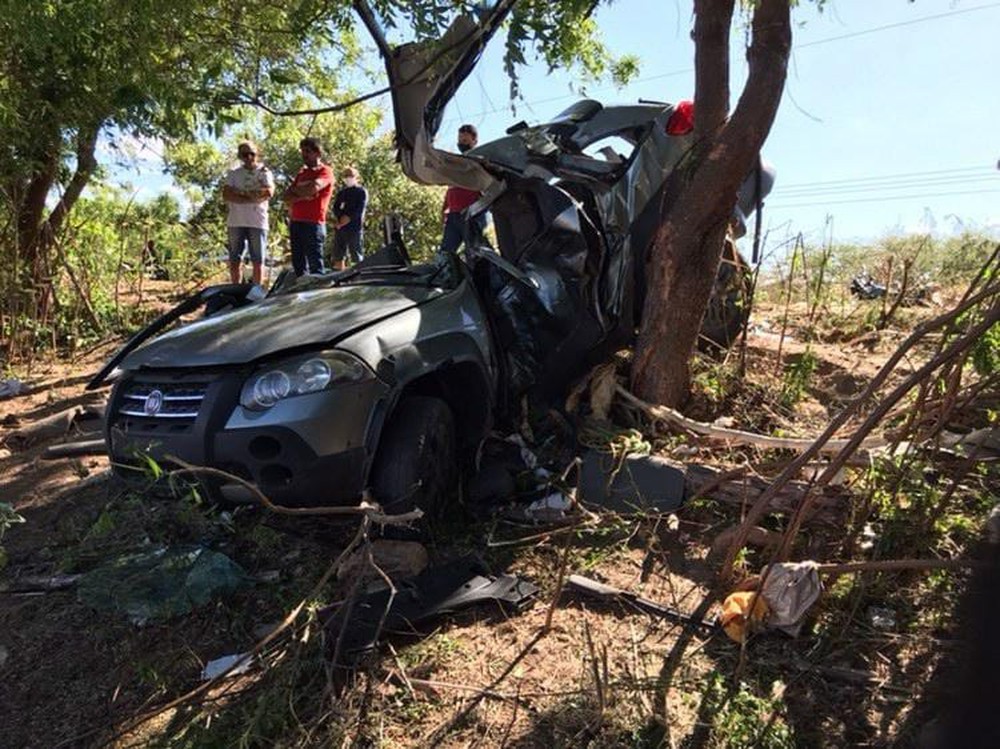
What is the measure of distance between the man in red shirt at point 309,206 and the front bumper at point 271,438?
4.81 meters

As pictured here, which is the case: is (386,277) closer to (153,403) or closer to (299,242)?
(153,403)

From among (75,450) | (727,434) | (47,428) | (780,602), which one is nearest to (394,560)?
(780,602)

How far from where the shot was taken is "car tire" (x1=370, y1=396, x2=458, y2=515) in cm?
337

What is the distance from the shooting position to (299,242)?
8.12 meters

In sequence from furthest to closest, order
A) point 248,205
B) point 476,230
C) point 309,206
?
point 248,205
point 309,206
point 476,230

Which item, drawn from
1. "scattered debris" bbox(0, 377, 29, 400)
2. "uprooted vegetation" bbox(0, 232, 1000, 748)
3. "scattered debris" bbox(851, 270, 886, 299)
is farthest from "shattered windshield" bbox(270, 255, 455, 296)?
"scattered debris" bbox(851, 270, 886, 299)

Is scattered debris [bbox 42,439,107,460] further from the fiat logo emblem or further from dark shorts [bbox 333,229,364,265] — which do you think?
dark shorts [bbox 333,229,364,265]

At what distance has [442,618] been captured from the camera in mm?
3059

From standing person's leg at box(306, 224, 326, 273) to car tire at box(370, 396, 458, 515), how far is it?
4830 mm

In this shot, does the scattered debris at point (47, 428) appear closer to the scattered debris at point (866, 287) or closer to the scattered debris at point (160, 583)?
the scattered debris at point (160, 583)

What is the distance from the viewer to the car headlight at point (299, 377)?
3141 mm

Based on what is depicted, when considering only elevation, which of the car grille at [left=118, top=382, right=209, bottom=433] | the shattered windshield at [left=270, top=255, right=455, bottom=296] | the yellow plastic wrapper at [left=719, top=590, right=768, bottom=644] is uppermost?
the shattered windshield at [left=270, top=255, right=455, bottom=296]

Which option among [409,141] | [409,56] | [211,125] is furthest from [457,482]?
[211,125]

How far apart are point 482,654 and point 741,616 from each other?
0.95 meters
